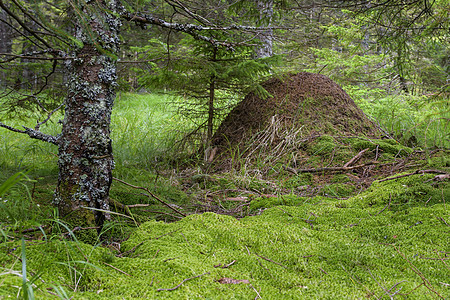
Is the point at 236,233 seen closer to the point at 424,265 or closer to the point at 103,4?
the point at 424,265

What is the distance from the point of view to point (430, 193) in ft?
8.16

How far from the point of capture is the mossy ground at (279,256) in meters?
1.42

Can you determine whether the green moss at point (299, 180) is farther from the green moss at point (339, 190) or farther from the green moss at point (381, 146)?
the green moss at point (381, 146)

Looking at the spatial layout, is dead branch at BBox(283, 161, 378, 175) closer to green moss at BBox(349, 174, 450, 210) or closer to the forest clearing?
the forest clearing

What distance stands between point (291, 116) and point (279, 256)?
3.39 metres

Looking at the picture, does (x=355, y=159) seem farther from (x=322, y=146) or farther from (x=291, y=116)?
(x=291, y=116)

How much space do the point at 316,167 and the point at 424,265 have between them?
245 cm

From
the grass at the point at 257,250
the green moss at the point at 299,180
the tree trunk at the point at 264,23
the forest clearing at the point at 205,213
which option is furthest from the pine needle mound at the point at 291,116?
the grass at the point at 257,250

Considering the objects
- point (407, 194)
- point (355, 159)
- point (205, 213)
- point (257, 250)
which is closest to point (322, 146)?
point (355, 159)

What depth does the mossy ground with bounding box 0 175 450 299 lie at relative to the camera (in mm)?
1421

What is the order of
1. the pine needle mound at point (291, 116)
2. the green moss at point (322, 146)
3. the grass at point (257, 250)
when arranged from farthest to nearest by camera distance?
the pine needle mound at point (291, 116) → the green moss at point (322, 146) → the grass at point (257, 250)

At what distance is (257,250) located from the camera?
6.32ft

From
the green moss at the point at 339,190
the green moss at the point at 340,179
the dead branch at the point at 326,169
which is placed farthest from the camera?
the dead branch at the point at 326,169

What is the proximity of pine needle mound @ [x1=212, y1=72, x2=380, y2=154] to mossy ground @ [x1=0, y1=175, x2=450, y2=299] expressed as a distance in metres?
2.28
